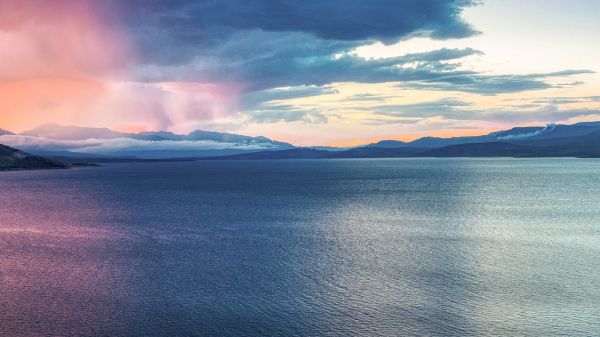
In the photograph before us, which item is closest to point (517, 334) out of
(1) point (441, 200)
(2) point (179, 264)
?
(2) point (179, 264)

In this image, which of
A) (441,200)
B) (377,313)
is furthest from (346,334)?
(441,200)

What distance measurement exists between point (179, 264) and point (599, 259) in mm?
43642

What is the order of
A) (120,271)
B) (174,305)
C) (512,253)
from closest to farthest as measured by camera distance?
1. (174,305)
2. (120,271)
3. (512,253)

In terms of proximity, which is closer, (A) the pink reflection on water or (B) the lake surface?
(B) the lake surface

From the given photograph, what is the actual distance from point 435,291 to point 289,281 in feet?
41.6

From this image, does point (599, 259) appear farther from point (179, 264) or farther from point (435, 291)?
point (179, 264)

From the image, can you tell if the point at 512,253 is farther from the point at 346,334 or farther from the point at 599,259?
the point at 346,334

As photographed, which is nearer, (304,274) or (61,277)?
(61,277)

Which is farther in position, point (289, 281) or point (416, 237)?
point (416, 237)

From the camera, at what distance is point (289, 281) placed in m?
44.2

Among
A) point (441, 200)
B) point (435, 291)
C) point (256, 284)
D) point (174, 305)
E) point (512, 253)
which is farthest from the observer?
point (441, 200)

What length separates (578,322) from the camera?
3275cm

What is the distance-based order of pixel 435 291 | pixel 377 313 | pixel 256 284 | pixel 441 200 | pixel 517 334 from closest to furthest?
pixel 517 334
pixel 377 313
pixel 435 291
pixel 256 284
pixel 441 200

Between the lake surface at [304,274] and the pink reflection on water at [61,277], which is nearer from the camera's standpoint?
the lake surface at [304,274]
